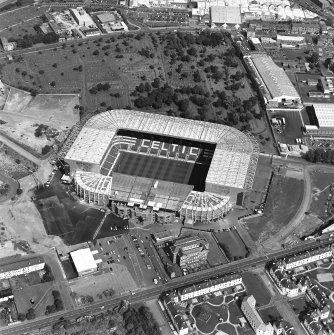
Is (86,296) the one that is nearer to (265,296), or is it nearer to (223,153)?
(265,296)

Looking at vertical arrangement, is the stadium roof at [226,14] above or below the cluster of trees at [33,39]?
below

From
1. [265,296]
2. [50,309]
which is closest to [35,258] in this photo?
[50,309]

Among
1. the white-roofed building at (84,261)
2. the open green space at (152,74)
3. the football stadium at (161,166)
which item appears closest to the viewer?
the white-roofed building at (84,261)

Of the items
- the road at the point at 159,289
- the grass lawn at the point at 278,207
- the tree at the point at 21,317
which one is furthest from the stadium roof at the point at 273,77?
the tree at the point at 21,317

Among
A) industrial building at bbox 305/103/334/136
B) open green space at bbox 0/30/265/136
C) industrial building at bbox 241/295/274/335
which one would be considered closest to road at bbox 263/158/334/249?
industrial building at bbox 305/103/334/136

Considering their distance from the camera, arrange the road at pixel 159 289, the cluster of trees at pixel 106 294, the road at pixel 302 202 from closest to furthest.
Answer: the road at pixel 159 289 < the cluster of trees at pixel 106 294 < the road at pixel 302 202

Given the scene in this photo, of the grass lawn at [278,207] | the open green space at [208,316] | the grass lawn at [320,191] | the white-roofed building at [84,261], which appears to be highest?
the white-roofed building at [84,261]

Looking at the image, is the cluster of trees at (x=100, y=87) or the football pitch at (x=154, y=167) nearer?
the football pitch at (x=154, y=167)

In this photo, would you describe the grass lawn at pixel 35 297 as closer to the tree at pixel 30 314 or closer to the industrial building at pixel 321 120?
the tree at pixel 30 314
